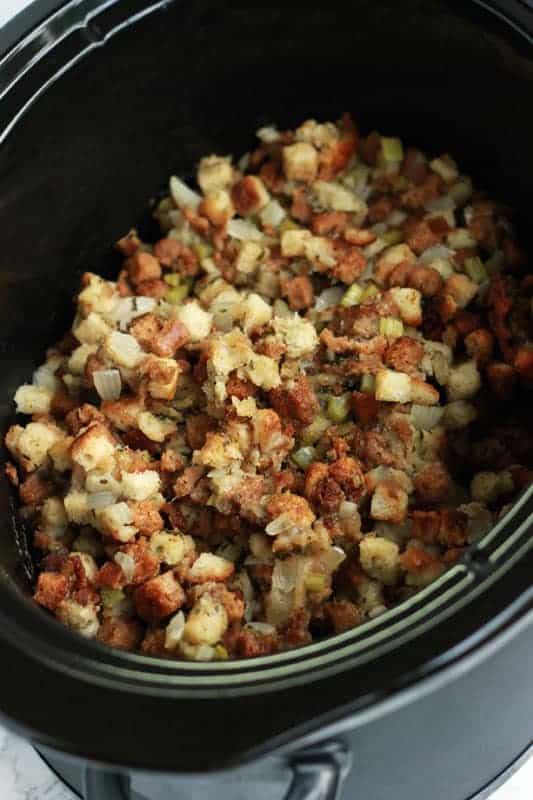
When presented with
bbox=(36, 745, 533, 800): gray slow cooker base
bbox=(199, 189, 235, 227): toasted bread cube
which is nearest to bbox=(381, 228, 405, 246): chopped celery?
bbox=(199, 189, 235, 227): toasted bread cube

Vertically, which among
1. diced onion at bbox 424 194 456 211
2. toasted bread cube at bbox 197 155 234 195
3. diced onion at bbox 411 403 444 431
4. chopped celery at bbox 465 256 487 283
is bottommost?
diced onion at bbox 411 403 444 431

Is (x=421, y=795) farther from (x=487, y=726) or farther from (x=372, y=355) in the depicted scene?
(x=372, y=355)

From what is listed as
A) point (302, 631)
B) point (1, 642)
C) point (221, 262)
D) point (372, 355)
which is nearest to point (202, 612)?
point (302, 631)

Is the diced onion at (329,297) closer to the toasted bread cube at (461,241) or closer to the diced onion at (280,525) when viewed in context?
the toasted bread cube at (461,241)

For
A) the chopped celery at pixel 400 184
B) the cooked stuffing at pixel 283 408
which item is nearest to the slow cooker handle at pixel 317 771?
the cooked stuffing at pixel 283 408

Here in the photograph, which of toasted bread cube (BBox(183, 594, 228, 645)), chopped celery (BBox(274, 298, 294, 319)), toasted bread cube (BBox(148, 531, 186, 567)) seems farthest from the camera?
chopped celery (BBox(274, 298, 294, 319))

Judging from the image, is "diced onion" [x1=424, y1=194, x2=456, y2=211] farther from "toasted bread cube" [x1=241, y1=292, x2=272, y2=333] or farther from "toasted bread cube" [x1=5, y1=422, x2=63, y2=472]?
"toasted bread cube" [x1=5, y1=422, x2=63, y2=472]

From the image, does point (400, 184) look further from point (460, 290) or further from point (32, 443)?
point (32, 443)
